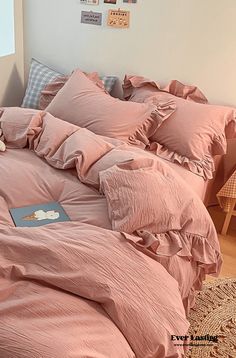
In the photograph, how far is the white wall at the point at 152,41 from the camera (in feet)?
8.17

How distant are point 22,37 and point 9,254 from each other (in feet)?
7.17

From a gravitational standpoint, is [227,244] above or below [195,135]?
below

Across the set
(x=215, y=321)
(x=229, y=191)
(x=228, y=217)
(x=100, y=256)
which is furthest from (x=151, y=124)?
(x=100, y=256)

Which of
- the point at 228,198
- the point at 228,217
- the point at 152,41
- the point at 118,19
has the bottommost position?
the point at 228,217

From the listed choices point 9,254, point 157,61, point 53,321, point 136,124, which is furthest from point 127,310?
point 157,61

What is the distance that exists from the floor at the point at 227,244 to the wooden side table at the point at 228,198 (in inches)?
2.3

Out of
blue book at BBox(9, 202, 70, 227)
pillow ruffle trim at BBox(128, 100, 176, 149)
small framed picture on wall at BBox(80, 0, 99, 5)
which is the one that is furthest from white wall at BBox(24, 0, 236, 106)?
blue book at BBox(9, 202, 70, 227)

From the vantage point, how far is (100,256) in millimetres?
1361

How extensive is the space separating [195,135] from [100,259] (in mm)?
1198

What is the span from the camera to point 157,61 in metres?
2.70

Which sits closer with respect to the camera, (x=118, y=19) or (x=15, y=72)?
→ (x=118, y=19)

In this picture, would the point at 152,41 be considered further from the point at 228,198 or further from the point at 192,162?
the point at 228,198

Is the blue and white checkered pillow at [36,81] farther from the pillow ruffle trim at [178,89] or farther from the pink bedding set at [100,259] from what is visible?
the pink bedding set at [100,259]

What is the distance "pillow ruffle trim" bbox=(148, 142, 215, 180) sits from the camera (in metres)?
2.27
